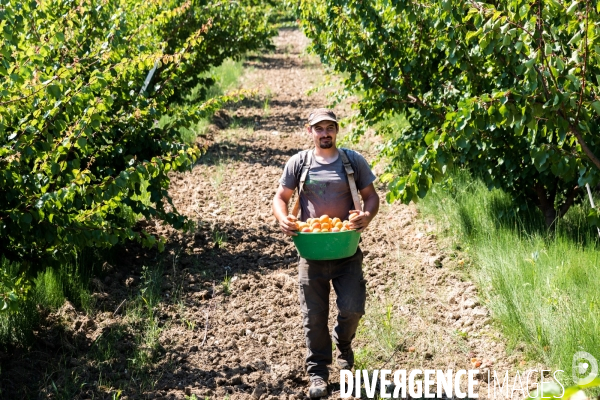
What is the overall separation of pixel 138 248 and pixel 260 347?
2131mm

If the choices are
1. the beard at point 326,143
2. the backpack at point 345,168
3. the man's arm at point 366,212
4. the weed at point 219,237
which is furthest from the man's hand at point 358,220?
the weed at point 219,237

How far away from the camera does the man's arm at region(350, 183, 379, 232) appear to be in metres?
3.95

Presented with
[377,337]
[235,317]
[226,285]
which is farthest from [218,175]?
[377,337]

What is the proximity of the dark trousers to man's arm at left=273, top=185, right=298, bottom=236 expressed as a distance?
0.95 feet

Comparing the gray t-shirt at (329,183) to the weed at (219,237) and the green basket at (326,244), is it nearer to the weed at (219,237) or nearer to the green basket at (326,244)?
the green basket at (326,244)

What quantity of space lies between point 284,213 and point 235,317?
137 cm

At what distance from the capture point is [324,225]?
3.95m

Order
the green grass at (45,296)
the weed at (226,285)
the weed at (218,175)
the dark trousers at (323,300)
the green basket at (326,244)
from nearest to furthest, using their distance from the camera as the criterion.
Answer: the green basket at (326,244)
the dark trousers at (323,300)
the green grass at (45,296)
the weed at (226,285)
the weed at (218,175)

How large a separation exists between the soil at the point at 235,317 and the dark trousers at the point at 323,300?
21 cm

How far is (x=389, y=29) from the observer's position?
21.4ft

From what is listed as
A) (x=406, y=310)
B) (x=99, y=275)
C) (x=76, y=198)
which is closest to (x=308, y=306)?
(x=406, y=310)

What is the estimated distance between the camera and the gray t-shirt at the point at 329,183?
4.14m

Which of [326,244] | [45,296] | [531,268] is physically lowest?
[45,296]

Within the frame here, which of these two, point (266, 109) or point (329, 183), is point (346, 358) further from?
point (266, 109)
